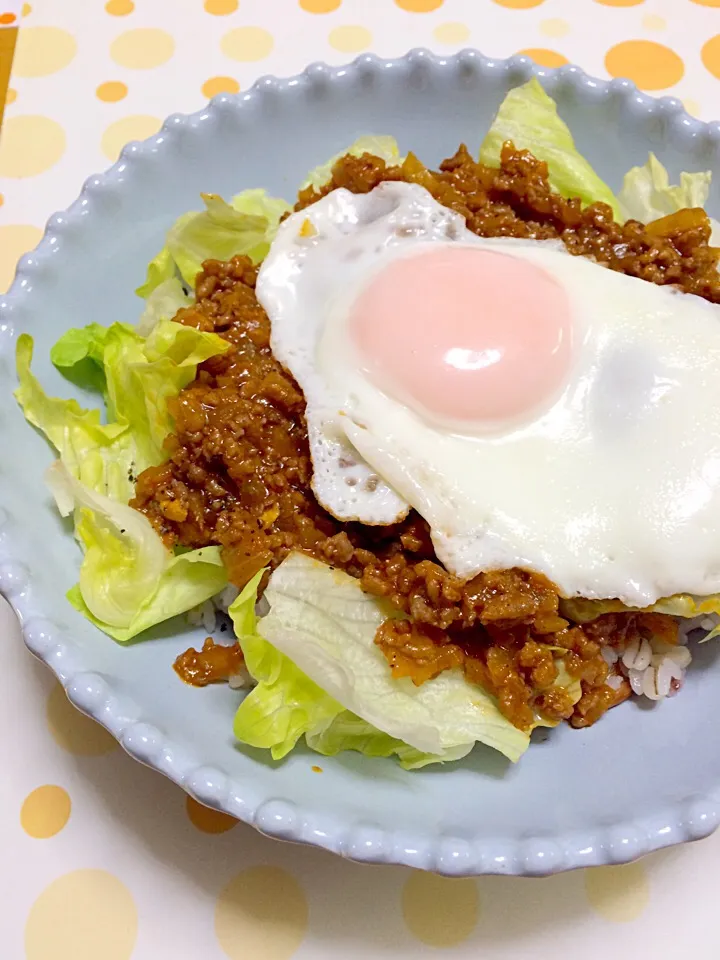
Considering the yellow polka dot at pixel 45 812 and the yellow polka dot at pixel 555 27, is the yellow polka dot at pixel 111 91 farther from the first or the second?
the yellow polka dot at pixel 45 812

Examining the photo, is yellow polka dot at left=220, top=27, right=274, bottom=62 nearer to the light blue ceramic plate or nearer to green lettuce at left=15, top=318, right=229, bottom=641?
the light blue ceramic plate

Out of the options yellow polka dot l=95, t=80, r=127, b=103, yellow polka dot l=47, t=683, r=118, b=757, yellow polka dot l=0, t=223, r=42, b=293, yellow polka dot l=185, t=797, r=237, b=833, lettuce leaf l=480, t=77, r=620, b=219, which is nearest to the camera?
yellow polka dot l=185, t=797, r=237, b=833

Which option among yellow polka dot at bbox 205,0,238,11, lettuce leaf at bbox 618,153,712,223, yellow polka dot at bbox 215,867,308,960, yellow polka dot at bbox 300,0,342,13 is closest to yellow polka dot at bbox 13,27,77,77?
yellow polka dot at bbox 205,0,238,11

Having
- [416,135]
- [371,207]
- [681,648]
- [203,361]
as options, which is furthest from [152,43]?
[681,648]

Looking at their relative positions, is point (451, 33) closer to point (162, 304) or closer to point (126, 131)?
point (126, 131)

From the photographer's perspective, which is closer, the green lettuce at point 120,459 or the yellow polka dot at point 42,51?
the green lettuce at point 120,459

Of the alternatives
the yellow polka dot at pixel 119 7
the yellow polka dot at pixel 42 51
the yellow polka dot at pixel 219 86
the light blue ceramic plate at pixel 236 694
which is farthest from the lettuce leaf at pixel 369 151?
the yellow polka dot at pixel 119 7
